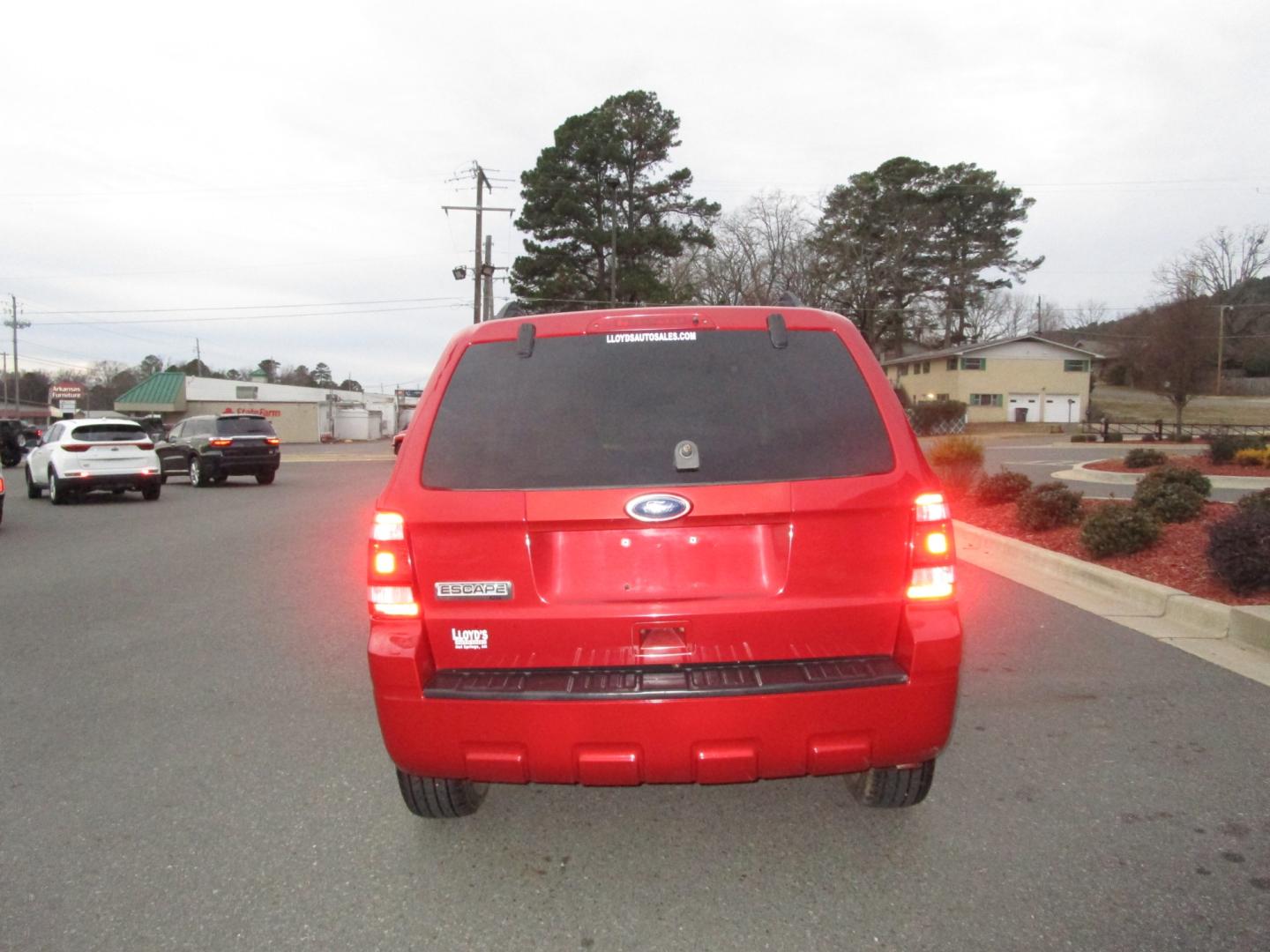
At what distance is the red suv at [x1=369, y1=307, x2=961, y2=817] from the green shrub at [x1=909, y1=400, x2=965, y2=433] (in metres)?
45.6

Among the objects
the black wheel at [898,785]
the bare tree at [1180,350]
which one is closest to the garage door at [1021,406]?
the bare tree at [1180,350]

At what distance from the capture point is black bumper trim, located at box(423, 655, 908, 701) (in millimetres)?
2705

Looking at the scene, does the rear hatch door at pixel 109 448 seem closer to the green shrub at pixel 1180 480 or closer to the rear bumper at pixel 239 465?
the rear bumper at pixel 239 465

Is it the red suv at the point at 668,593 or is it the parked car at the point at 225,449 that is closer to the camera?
the red suv at the point at 668,593

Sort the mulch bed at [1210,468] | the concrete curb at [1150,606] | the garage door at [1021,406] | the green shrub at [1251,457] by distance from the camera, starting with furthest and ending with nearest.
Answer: the garage door at [1021,406] → the green shrub at [1251,457] → the mulch bed at [1210,468] → the concrete curb at [1150,606]

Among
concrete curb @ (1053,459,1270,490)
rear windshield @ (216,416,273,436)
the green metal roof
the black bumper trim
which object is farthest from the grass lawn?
the green metal roof

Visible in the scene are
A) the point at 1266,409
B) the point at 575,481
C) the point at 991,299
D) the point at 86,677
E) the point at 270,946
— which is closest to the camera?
the point at 270,946

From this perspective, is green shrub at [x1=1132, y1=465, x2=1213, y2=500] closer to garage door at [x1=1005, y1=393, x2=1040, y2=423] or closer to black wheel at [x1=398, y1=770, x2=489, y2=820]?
black wheel at [x1=398, y1=770, x2=489, y2=820]

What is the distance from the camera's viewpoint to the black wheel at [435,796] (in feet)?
10.3

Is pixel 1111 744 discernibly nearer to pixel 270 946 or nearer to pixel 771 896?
pixel 771 896

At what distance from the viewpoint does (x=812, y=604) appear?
2.78 metres

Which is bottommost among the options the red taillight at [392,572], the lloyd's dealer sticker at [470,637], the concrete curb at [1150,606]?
the concrete curb at [1150,606]

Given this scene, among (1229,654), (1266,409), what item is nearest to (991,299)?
(1266,409)

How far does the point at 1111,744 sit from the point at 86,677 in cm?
569
